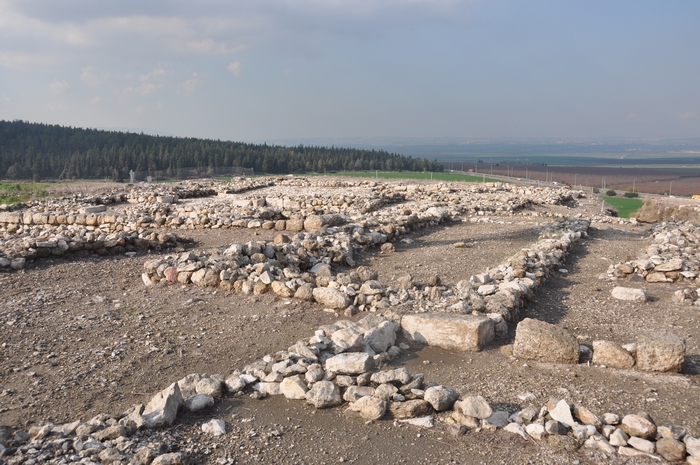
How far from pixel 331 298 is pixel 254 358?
6.24 ft

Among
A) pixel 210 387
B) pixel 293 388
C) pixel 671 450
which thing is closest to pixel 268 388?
pixel 293 388

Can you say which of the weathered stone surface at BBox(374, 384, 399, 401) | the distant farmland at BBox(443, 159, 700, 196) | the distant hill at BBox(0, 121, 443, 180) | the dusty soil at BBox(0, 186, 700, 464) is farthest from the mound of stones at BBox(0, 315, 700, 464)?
the distant hill at BBox(0, 121, 443, 180)

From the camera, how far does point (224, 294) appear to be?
8.05 m

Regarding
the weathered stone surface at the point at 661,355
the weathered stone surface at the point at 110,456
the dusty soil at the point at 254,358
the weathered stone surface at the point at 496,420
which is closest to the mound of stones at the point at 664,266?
the dusty soil at the point at 254,358

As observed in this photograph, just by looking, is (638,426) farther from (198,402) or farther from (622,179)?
(622,179)

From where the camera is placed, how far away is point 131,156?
49031 millimetres

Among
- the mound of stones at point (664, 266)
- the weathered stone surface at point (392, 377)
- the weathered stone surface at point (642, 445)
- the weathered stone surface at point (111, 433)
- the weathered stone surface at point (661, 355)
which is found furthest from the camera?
the mound of stones at point (664, 266)

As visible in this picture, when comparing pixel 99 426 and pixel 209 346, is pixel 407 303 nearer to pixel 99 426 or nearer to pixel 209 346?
pixel 209 346

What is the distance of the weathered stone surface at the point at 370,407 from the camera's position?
4102mm

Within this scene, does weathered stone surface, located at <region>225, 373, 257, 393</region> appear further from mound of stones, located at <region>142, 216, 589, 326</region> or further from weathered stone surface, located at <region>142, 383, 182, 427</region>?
mound of stones, located at <region>142, 216, 589, 326</region>

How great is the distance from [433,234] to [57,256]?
31.1ft

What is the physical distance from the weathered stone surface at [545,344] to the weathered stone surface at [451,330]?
1.40ft

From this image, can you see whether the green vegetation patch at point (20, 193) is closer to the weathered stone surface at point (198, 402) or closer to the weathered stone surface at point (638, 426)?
the weathered stone surface at point (198, 402)

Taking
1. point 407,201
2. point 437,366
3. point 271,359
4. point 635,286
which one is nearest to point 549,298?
point 635,286
